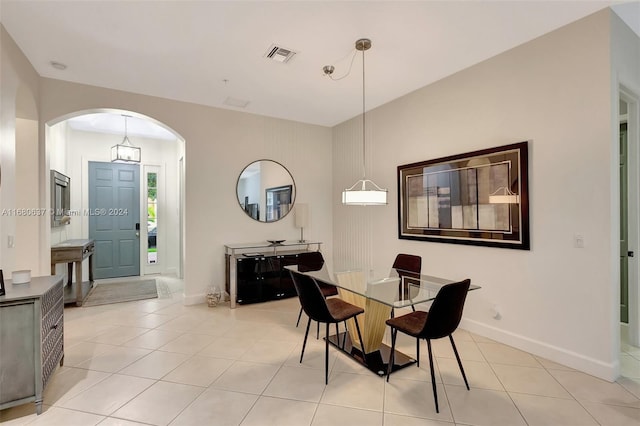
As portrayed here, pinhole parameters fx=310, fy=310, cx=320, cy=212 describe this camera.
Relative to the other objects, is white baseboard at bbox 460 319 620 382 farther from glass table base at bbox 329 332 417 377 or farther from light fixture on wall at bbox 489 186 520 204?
light fixture on wall at bbox 489 186 520 204

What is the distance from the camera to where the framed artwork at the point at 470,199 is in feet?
9.44

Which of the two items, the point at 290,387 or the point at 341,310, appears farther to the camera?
the point at 341,310

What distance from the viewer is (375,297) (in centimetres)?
223

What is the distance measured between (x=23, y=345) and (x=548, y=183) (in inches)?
159

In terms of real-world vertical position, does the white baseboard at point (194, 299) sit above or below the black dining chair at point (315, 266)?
below

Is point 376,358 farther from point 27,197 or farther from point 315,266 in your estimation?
point 27,197

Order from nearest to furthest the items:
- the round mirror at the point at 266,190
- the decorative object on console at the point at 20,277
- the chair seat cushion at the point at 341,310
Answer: the decorative object on console at the point at 20,277, the chair seat cushion at the point at 341,310, the round mirror at the point at 266,190

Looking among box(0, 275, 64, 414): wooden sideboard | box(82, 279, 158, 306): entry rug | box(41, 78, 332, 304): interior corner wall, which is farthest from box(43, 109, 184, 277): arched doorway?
box(0, 275, 64, 414): wooden sideboard

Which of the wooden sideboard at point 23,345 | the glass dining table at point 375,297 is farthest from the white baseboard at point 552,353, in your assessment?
the wooden sideboard at point 23,345

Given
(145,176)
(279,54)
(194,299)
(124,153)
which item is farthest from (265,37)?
(145,176)

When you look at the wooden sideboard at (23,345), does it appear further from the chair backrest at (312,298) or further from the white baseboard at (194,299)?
the white baseboard at (194,299)

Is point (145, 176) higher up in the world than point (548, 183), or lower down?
higher up

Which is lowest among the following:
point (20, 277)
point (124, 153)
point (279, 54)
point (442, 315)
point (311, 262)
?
point (442, 315)

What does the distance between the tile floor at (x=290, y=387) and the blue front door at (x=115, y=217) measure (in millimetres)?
3232
